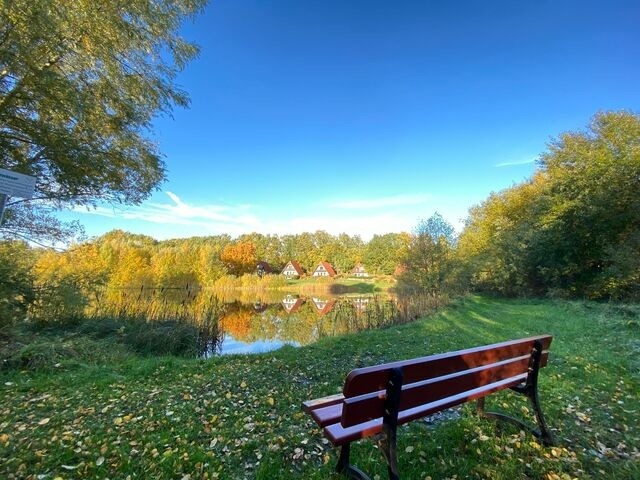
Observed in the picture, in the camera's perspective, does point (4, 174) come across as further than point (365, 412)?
Yes

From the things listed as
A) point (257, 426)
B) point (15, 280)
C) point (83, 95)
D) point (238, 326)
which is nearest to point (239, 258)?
point (238, 326)

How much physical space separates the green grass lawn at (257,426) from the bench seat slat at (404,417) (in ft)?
1.59

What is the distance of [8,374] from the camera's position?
14.2ft

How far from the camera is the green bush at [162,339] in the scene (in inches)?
281

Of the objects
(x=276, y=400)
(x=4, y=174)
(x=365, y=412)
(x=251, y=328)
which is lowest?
(x=251, y=328)

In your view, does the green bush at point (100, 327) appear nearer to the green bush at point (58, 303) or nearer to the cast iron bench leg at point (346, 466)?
the green bush at point (58, 303)

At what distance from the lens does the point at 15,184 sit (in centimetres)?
318

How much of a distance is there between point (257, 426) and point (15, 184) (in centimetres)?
341

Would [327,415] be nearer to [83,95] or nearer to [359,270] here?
[83,95]

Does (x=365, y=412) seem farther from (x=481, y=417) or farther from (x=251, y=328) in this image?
Answer: (x=251, y=328)

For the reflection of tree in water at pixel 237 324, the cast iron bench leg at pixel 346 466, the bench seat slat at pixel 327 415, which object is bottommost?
the reflection of tree in water at pixel 237 324

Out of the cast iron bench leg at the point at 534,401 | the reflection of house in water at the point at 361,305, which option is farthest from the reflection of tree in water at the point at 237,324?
the cast iron bench leg at the point at 534,401

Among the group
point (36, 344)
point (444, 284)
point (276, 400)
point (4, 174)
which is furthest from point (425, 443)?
point (444, 284)

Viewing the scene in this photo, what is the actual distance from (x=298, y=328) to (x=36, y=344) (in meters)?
7.29
